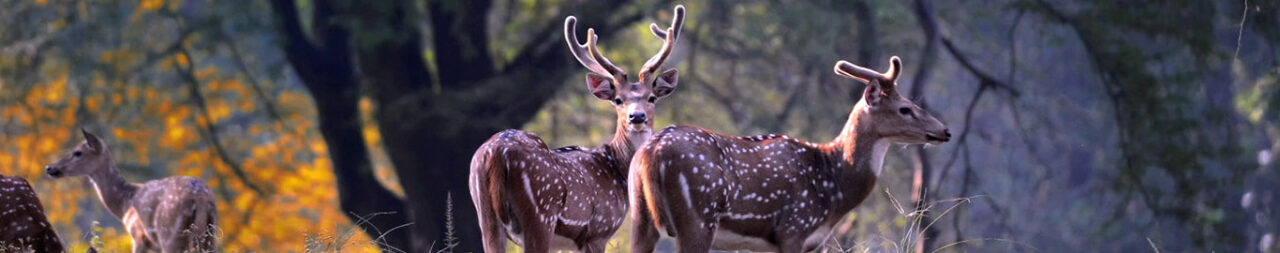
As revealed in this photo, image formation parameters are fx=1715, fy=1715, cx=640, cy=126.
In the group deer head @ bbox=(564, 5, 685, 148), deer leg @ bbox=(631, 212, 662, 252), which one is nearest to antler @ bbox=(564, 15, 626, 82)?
deer head @ bbox=(564, 5, 685, 148)

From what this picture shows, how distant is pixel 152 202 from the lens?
10.6m

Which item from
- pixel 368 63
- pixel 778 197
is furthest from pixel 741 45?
pixel 778 197

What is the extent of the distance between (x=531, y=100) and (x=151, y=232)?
17.7 ft

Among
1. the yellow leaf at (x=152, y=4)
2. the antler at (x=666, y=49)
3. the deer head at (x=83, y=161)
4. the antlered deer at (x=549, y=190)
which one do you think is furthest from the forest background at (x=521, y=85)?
the antlered deer at (x=549, y=190)

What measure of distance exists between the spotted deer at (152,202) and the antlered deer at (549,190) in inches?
110

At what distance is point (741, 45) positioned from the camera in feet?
56.5

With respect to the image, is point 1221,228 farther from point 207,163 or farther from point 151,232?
point 207,163

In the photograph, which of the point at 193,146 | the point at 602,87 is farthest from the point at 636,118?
the point at 193,146

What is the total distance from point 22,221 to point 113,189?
335cm

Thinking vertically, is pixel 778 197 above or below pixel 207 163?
above

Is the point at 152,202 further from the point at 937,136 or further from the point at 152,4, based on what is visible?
the point at 152,4

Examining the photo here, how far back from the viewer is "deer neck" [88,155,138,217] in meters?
11.3

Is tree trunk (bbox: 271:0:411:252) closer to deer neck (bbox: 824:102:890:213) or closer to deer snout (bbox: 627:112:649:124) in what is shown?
deer snout (bbox: 627:112:649:124)

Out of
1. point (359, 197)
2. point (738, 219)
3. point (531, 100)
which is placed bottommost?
point (359, 197)
